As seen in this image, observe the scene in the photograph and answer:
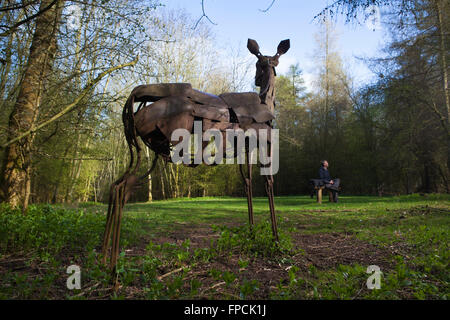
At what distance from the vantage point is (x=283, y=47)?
4.53m

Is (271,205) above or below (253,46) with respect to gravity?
below

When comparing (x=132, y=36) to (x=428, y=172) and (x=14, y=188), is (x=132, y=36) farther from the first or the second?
(x=428, y=172)

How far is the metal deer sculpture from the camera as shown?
3020 millimetres

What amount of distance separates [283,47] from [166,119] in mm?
2401

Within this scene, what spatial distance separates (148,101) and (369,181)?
23.0 metres

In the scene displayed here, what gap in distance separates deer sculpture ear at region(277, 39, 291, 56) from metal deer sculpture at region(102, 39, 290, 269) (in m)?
0.90

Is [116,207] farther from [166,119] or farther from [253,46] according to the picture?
[253,46]

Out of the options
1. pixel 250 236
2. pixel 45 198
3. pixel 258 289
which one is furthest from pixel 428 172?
pixel 45 198

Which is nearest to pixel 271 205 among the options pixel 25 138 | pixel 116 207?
pixel 116 207

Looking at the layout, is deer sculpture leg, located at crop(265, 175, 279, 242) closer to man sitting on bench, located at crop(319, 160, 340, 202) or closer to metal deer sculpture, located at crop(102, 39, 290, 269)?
metal deer sculpture, located at crop(102, 39, 290, 269)

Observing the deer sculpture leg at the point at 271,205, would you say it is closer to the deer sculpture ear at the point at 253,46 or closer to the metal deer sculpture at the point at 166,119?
the metal deer sculpture at the point at 166,119

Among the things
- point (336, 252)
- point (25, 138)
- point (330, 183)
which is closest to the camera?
point (336, 252)

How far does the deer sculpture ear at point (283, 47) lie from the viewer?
176 inches

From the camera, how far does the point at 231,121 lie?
4.05m
